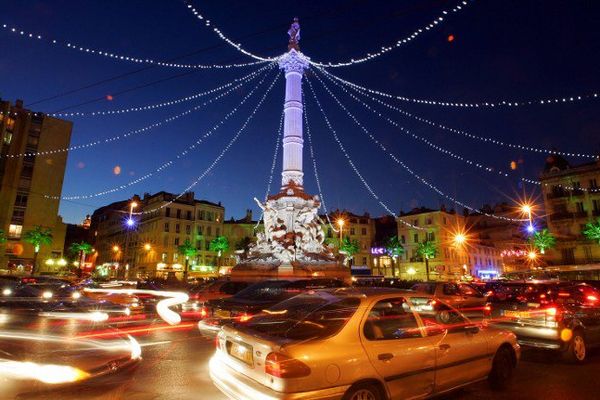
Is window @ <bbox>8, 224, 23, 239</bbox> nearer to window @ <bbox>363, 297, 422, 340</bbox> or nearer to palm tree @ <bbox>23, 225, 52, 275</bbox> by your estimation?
palm tree @ <bbox>23, 225, 52, 275</bbox>

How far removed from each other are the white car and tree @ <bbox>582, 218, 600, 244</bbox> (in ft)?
145

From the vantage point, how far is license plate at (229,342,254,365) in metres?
4.57

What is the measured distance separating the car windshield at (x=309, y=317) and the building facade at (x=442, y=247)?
205 ft

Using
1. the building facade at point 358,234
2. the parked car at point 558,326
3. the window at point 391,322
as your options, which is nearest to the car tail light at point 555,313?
the parked car at point 558,326

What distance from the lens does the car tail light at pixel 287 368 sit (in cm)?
404

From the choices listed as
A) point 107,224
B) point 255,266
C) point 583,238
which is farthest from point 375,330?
point 107,224

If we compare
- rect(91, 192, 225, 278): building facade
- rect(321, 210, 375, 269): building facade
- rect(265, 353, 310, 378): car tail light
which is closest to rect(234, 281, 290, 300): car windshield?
rect(265, 353, 310, 378): car tail light

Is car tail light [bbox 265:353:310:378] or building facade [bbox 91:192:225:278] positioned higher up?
building facade [bbox 91:192:225:278]

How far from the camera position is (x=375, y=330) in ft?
15.8

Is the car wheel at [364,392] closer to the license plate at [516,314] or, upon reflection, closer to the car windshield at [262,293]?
the license plate at [516,314]

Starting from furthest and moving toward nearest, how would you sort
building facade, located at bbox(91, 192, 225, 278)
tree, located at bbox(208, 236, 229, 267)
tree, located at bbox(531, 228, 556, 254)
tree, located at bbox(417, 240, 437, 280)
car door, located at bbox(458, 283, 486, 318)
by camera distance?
1. tree, located at bbox(208, 236, 229, 267)
2. building facade, located at bbox(91, 192, 225, 278)
3. tree, located at bbox(417, 240, 437, 280)
4. tree, located at bbox(531, 228, 556, 254)
5. car door, located at bbox(458, 283, 486, 318)

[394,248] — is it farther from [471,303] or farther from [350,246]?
[471,303]

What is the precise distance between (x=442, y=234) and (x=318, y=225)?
133 feet

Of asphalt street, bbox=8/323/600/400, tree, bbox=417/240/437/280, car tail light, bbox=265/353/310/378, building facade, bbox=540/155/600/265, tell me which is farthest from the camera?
tree, bbox=417/240/437/280
